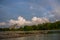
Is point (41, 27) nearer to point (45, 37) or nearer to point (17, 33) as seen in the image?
point (45, 37)

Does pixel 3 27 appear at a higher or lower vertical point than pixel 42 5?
lower

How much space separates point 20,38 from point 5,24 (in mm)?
360

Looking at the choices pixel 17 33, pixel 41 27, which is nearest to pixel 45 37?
pixel 41 27

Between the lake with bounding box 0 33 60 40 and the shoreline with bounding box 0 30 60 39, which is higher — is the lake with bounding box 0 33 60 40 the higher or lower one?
the lower one

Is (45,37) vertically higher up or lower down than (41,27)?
lower down

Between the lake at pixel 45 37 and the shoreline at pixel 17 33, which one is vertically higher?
the shoreline at pixel 17 33

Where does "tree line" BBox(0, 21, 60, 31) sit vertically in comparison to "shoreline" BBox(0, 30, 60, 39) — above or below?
above

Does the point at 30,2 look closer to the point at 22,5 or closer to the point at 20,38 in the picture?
the point at 22,5

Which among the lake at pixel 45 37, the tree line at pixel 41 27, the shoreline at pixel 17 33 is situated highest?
the tree line at pixel 41 27

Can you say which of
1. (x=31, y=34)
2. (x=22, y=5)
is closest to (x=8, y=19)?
(x=22, y=5)

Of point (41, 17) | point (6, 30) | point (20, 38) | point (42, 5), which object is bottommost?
point (20, 38)

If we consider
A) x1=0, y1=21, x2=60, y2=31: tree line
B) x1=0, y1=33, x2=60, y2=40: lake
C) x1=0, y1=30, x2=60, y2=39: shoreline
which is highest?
x1=0, y1=21, x2=60, y2=31: tree line

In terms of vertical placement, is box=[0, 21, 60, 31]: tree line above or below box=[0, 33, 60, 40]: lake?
above

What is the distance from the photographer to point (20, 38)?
1938 millimetres
